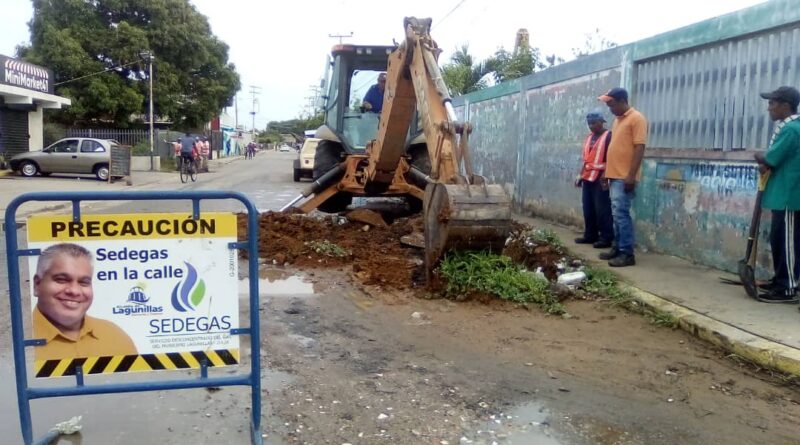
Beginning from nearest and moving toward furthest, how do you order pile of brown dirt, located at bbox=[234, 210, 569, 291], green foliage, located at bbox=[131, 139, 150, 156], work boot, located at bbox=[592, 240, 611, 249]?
pile of brown dirt, located at bbox=[234, 210, 569, 291] → work boot, located at bbox=[592, 240, 611, 249] → green foliage, located at bbox=[131, 139, 150, 156]

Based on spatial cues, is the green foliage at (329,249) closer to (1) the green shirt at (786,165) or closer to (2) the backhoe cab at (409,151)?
(2) the backhoe cab at (409,151)

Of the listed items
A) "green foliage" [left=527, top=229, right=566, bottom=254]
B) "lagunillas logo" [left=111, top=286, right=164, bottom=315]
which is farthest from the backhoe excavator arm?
"lagunillas logo" [left=111, top=286, right=164, bottom=315]

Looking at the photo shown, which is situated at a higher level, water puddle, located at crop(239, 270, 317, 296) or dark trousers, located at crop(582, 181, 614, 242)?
dark trousers, located at crop(582, 181, 614, 242)

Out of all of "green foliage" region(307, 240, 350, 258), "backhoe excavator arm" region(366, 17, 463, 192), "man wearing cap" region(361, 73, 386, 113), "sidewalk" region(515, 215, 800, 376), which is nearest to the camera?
"sidewalk" region(515, 215, 800, 376)

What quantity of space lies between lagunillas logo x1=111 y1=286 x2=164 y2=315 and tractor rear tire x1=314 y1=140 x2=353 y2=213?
734 cm

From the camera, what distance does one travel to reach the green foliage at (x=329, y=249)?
7769mm

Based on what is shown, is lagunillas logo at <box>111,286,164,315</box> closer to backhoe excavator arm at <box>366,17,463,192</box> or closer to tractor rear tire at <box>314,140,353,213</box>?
backhoe excavator arm at <box>366,17,463,192</box>

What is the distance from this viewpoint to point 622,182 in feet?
23.4

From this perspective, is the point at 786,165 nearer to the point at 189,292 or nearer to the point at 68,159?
the point at 189,292

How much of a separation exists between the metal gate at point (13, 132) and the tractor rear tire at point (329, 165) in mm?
18310

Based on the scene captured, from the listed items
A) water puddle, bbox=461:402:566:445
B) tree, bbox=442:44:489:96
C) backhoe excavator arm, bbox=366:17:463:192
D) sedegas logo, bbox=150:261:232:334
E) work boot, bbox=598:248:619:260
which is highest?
tree, bbox=442:44:489:96

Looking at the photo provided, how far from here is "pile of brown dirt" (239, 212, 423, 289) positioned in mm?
7000

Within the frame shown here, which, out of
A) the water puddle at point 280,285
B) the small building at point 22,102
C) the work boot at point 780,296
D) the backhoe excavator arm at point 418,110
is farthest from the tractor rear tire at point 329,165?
the small building at point 22,102

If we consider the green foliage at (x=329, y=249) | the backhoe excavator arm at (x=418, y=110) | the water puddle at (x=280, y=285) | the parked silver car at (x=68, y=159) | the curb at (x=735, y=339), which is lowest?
the water puddle at (x=280, y=285)
